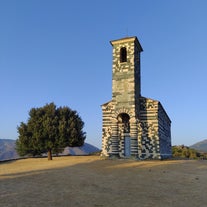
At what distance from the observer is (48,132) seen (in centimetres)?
3044

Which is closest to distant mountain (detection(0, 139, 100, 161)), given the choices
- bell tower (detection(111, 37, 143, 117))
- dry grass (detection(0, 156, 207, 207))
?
bell tower (detection(111, 37, 143, 117))

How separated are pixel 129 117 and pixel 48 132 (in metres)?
10.5

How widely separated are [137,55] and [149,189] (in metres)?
22.8

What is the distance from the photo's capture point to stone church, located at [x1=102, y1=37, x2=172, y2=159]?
Result: 2923cm

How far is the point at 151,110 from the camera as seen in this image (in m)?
30.3

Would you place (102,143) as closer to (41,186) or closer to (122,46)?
(122,46)

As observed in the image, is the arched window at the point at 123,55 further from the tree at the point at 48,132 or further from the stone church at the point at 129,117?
the tree at the point at 48,132

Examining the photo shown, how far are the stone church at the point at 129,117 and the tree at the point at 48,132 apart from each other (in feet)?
13.8

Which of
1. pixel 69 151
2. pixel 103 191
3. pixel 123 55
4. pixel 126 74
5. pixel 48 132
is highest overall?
pixel 123 55

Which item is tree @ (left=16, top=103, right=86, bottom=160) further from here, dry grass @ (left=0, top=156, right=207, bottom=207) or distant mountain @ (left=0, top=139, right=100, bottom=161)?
dry grass @ (left=0, top=156, right=207, bottom=207)

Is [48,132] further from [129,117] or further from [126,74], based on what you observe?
[126,74]

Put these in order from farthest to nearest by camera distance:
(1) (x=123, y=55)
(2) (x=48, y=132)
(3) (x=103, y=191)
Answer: (1) (x=123, y=55) → (2) (x=48, y=132) → (3) (x=103, y=191)

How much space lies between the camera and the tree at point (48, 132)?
30672mm

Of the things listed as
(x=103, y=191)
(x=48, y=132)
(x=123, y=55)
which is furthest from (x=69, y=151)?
(x=103, y=191)
